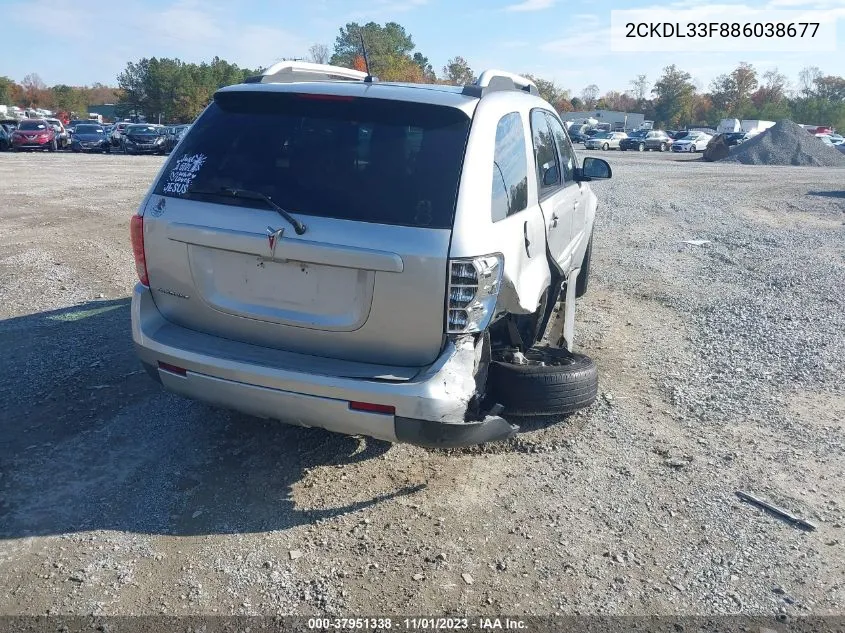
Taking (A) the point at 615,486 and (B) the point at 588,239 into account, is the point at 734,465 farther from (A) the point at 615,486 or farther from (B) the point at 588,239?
(B) the point at 588,239

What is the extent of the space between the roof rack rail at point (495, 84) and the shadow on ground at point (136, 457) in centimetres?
207

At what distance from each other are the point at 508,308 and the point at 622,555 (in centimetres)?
127

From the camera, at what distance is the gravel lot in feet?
10.2

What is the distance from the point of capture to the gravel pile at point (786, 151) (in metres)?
41.2

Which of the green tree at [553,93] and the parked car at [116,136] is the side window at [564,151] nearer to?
the parked car at [116,136]

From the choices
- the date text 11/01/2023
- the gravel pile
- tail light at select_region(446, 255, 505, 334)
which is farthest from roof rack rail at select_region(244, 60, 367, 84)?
the gravel pile

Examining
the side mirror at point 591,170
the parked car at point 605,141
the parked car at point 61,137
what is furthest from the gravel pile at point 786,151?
the side mirror at point 591,170

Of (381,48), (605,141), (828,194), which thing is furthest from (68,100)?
(828,194)

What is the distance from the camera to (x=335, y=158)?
3553mm

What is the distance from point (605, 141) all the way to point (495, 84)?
53.3 meters

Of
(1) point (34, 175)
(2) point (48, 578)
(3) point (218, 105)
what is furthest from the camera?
(1) point (34, 175)

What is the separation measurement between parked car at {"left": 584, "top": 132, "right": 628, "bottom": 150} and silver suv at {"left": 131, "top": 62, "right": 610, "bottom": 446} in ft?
174

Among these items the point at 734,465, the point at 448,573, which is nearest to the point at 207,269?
the point at 448,573

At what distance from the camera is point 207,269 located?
361 cm
